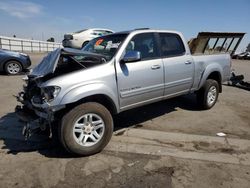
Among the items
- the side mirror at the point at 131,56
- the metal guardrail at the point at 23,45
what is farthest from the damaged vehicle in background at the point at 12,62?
the metal guardrail at the point at 23,45

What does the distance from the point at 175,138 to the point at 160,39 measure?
1.97m

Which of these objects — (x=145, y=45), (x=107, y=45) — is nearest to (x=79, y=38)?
(x=107, y=45)

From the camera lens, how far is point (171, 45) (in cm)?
560

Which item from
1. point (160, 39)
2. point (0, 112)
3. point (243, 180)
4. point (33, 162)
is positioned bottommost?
point (243, 180)

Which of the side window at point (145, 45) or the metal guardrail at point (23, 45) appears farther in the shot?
the metal guardrail at point (23, 45)

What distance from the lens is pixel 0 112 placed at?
611 centimetres

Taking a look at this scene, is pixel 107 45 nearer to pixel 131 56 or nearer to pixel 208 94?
pixel 131 56

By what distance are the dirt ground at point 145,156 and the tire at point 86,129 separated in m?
0.17

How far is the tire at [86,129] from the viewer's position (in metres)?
3.79

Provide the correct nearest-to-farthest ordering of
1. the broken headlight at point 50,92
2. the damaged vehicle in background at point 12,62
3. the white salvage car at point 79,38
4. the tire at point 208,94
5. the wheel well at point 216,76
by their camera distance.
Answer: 1. the broken headlight at point 50,92
2. the tire at point 208,94
3. the wheel well at point 216,76
4. the damaged vehicle in background at point 12,62
5. the white salvage car at point 79,38

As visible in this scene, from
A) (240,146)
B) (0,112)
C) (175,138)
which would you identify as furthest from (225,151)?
(0,112)

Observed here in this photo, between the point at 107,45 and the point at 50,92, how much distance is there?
1.71 metres

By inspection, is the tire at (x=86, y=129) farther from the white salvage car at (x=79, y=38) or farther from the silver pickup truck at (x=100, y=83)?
the white salvage car at (x=79, y=38)

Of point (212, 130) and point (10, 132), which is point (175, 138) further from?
point (10, 132)
